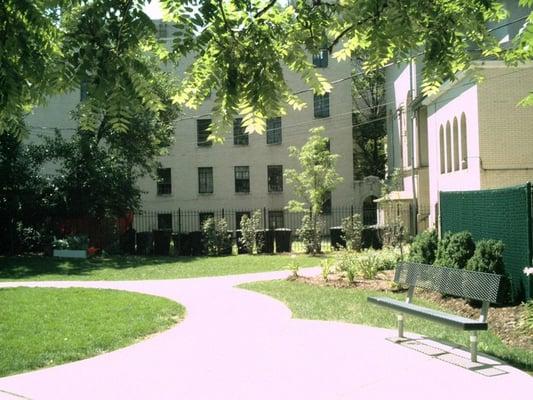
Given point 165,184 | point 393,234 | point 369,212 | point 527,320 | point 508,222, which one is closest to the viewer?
point 527,320

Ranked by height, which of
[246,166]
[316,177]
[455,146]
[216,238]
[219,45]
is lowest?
[216,238]

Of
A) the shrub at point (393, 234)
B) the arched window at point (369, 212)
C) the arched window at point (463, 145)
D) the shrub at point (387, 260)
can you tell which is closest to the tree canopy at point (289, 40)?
the shrub at point (387, 260)

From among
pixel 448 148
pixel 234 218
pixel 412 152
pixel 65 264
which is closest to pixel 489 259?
pixel 65 264

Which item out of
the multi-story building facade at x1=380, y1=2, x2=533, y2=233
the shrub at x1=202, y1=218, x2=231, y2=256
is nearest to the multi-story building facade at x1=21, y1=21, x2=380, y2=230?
the multi-story building facade at x1=380, y1=2, x2=533, y2=233

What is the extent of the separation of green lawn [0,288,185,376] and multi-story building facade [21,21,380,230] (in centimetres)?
3052

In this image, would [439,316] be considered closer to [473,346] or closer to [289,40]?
[473,346]

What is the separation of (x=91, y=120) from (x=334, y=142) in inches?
1626

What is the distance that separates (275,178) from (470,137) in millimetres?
23770

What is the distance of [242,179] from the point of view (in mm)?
45281

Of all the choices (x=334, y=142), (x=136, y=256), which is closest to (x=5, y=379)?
(x=136, y=256)

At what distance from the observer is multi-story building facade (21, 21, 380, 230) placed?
44250 mm

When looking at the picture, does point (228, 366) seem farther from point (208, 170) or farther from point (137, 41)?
point (208, 170)

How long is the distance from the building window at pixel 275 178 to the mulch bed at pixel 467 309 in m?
28.9

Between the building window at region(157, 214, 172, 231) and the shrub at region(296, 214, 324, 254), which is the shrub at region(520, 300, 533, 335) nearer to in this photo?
the shrub at region(296, 214, 324, 254)
